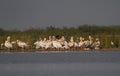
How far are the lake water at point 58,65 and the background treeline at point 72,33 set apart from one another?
6.74 ft

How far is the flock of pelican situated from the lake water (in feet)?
5.11

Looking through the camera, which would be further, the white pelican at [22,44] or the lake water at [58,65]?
the white pelican at [22,44]

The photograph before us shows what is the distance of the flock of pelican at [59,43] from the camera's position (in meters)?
21.0

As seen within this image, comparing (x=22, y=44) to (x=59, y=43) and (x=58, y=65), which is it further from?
(x=58, y=65)

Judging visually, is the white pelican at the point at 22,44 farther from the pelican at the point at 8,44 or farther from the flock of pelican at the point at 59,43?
the pelican at the point at 8,44

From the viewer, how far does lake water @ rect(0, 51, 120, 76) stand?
13.6 m

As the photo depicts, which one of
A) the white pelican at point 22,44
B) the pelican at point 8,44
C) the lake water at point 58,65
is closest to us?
the lake water at point 58,65

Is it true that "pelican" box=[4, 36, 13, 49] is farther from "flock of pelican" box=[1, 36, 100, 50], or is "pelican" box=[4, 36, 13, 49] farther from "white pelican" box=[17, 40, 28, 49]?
"white pelican" box=[17, 40, 28, 49]

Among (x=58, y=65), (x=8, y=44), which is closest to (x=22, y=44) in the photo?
(x=8, y=44)

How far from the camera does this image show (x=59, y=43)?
21.1m

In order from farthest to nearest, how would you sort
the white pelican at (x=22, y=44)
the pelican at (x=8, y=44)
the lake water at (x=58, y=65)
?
the pelican at (x=8, y=44)
the white pelican at (x=22, y=44)
the lake water at (x=58, y=65)

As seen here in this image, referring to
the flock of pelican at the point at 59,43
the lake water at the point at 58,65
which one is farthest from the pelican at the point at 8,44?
the lake water at the point at 58,65

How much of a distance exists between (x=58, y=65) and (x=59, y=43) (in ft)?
18.3

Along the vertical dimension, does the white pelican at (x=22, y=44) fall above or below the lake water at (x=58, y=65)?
above
